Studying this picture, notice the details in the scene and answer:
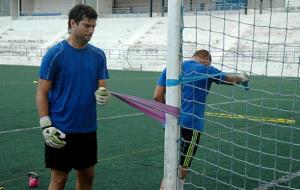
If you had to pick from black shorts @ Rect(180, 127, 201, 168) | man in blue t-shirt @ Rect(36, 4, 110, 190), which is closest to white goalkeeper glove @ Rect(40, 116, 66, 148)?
man in blue t-shirt @ Rect(36, 4, 110, 190)

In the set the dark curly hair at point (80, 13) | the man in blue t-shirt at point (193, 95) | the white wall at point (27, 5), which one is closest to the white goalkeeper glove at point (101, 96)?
the dark curly hair at point (80, 13)

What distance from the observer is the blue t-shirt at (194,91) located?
4359 millimetres

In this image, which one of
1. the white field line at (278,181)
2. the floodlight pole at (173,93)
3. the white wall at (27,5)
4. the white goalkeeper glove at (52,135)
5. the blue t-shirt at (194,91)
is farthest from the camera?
the white wall at (27,5)

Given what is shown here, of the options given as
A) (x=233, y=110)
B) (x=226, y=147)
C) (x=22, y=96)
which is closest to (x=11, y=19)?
(x=22, y=96)

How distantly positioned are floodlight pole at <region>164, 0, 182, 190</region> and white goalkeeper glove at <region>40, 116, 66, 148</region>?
89 cm

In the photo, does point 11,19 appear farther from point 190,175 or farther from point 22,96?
point 190,175

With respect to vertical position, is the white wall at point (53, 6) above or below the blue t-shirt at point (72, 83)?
above

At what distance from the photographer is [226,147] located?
7.42 m

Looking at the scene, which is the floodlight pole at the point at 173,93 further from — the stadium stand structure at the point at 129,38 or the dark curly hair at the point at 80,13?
the stadium stand structure at the point at 129,38

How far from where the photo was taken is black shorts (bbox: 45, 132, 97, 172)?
368 centimetres

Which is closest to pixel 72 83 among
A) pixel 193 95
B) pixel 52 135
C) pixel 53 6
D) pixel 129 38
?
pixel 52 135

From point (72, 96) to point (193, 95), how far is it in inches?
50.7

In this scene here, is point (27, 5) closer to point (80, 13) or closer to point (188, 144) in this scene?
point (188, 144)

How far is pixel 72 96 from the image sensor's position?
12.0ft
